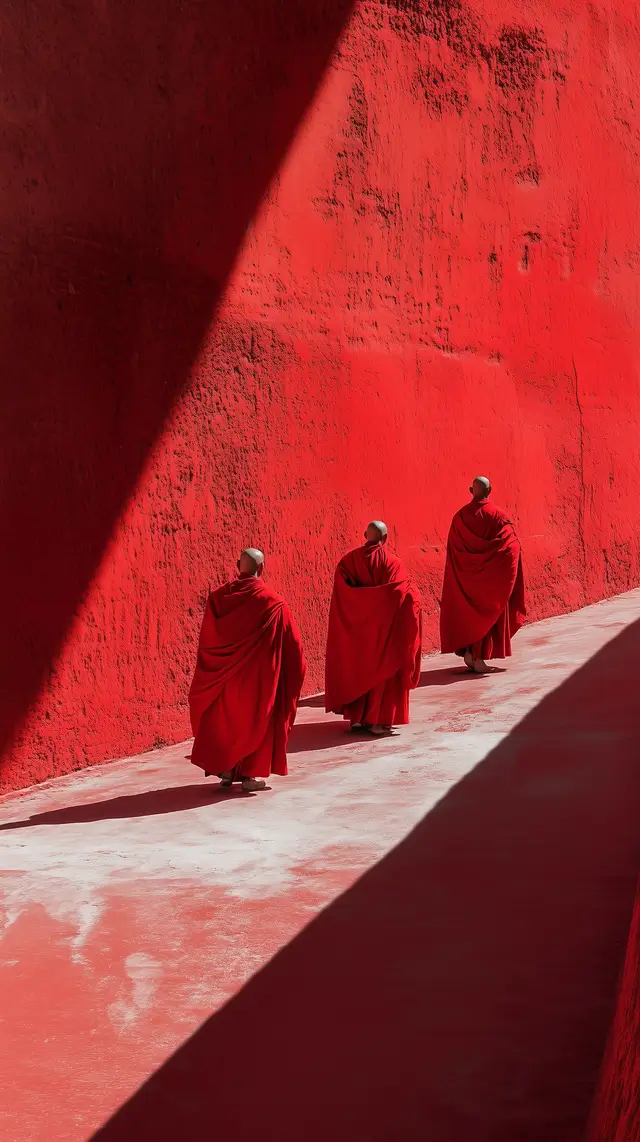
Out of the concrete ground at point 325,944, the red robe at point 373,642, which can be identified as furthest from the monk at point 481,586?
the concrete ground at point 325,944

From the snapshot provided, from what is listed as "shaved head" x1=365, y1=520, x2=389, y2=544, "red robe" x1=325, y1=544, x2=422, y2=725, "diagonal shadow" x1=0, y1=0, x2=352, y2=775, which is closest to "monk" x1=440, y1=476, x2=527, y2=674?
"red robe" x1=325, y1=544, x2=422, y2=725

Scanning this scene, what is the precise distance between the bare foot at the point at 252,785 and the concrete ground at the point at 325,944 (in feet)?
0.36

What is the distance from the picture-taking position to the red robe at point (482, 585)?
11641 millimetres

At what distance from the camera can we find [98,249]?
8781mm

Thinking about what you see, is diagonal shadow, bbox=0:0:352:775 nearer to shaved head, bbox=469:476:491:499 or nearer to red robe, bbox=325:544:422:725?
red robe, bbox=325:544:422:725

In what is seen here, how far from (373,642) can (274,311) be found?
10.3 feet

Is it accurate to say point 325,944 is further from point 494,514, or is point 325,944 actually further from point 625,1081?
point 494,514

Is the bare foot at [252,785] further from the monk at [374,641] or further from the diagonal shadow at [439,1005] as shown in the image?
the monk at [374,641]

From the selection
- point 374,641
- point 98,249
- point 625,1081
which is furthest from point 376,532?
point 625,1081

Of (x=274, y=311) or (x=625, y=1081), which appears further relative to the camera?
(x=274, y=311)

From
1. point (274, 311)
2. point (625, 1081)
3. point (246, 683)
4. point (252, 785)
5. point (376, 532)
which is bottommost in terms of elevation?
point (252, 785)

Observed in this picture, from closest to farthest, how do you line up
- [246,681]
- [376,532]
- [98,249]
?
[246,681] → [98,249] → [376,532]

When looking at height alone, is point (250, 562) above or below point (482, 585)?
above

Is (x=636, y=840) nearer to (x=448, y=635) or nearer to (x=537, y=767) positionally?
(x=537, y=767)
